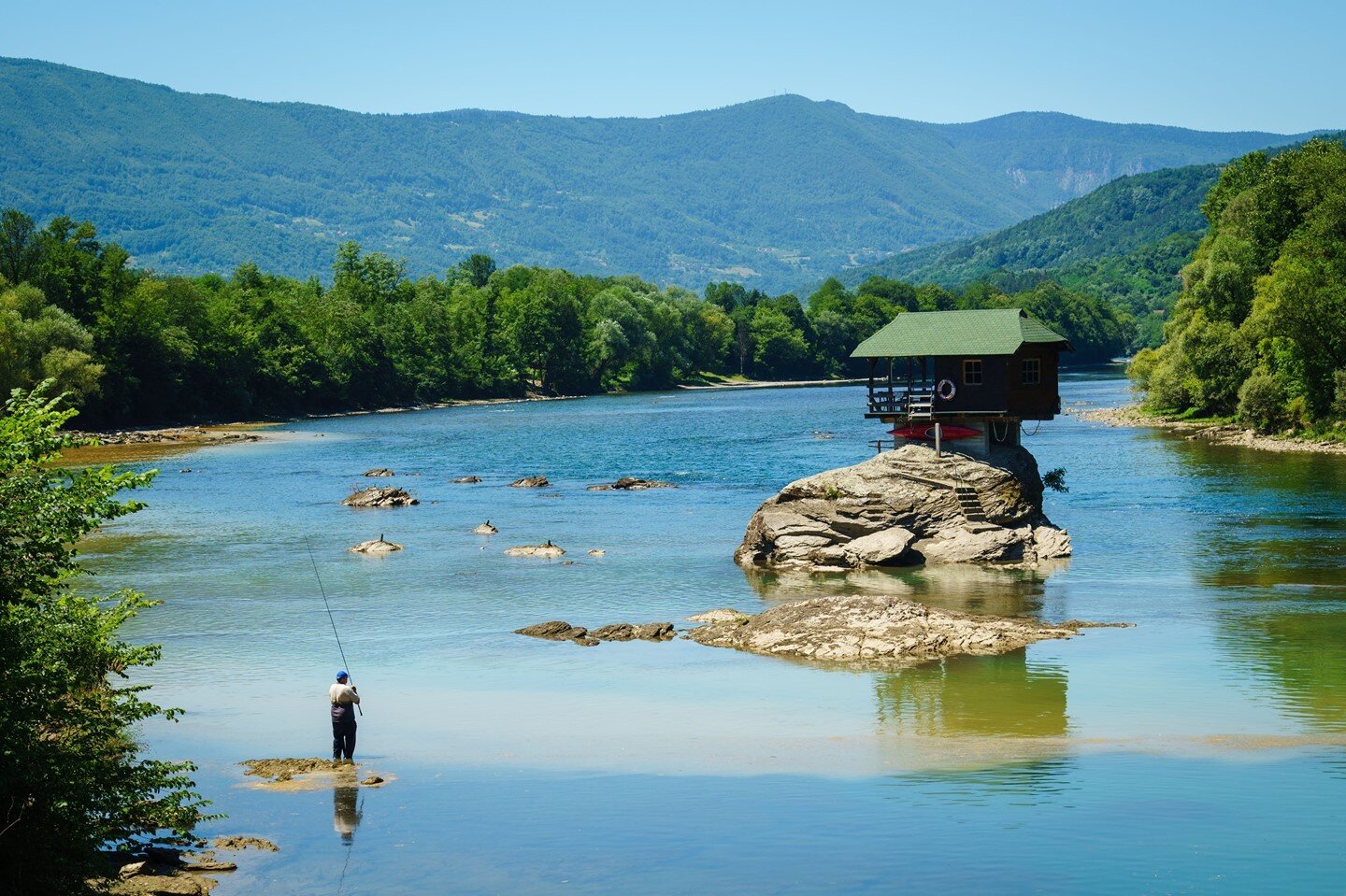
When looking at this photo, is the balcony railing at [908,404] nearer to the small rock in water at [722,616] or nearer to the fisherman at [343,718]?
the small rock in water at [722,616]

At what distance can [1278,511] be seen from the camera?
188ft

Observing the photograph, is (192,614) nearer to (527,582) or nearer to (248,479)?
(527,582)

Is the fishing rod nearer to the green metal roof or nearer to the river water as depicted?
the river water

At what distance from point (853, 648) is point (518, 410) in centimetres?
12562

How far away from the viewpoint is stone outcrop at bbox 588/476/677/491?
73750 mm

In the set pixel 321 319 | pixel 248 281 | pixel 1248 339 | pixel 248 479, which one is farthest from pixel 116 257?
pixel 1248 339

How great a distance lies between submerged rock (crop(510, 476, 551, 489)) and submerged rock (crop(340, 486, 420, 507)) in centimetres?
824

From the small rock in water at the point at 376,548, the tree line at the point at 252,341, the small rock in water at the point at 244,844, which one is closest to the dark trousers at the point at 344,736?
the small rock in water at the point at 244,844

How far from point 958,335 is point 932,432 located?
3.59 metres

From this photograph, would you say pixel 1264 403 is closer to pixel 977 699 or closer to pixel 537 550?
pixel 537 550

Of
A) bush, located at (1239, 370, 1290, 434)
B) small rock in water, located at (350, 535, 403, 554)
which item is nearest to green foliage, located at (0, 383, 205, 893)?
small rock in water, located at (350, 535, 403, 554)

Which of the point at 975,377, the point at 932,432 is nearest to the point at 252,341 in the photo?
the point at 932,432

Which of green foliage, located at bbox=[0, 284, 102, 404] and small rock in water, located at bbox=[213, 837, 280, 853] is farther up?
green foliage, located at bbox=[0, 284, 102, 404]

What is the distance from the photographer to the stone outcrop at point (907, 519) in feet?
156
